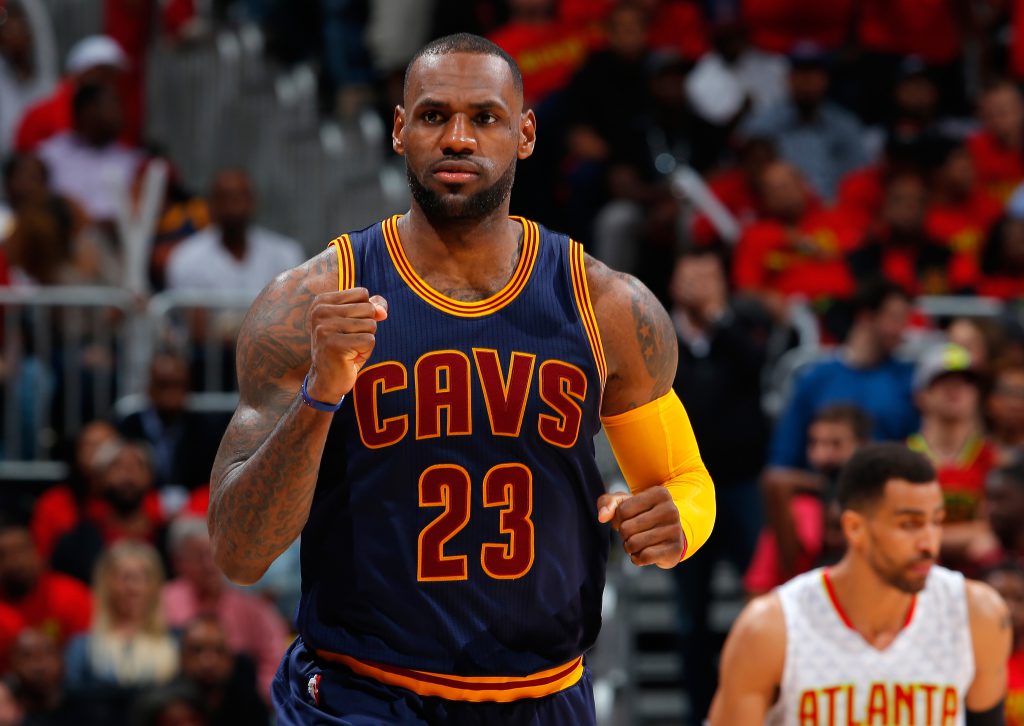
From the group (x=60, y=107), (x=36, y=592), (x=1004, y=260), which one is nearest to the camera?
(x=36, y=592)

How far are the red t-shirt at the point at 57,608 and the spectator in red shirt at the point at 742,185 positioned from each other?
13.3 feet

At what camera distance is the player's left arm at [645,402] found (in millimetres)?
4348

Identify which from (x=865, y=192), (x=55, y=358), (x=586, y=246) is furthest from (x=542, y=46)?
(x=55, y=358)

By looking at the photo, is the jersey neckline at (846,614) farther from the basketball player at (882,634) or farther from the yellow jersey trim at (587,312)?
the yellow jersey trim at (587,312)

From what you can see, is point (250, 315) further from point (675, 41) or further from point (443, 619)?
point (675, 41)

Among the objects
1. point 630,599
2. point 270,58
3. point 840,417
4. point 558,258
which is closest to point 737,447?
point 840,417

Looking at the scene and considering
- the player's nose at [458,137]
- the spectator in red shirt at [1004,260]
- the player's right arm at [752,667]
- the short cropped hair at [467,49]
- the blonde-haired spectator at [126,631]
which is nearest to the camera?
the player's nose at [458,137]

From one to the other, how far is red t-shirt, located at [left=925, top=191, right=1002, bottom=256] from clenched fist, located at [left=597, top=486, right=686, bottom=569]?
7.20 meters

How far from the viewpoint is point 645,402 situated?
4.43 meters

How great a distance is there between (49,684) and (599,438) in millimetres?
3240

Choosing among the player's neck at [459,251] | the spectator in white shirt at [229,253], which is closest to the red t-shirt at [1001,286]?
the spectator in white shirt at [229,253]

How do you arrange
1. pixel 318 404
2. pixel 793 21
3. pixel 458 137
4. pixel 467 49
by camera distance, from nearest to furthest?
pixel 318 404
pixel 458 137
pixel 467 49
pixel 793 21

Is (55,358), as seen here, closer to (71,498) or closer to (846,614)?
(71,498)

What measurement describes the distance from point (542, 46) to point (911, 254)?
292 centimetres
